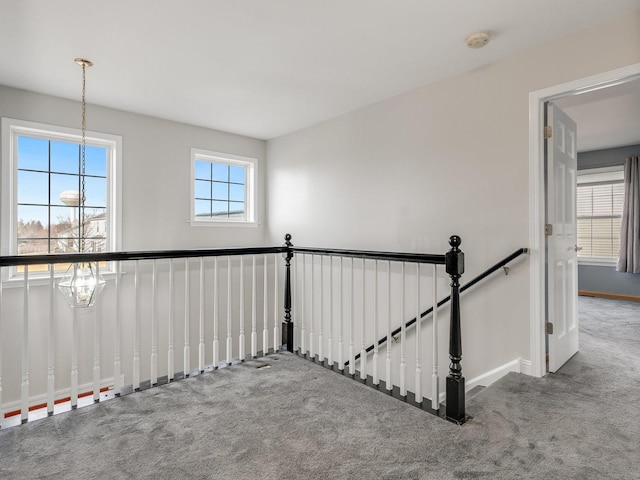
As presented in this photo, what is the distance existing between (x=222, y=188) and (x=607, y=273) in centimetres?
656

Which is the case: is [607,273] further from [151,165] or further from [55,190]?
[55,190]

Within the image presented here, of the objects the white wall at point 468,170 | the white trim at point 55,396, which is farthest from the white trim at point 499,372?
the white trim at point 55,396

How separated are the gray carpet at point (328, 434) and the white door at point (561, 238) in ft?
1.18

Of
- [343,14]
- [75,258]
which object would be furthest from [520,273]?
[75,258]

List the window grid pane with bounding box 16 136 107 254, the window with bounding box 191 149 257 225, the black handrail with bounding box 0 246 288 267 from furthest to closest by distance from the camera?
1. the window with bounding box 191 149 257 225
2. the window grid pane with bounding box 16 136 107 254
3. the black handrail with bounding box 0 246 288 267

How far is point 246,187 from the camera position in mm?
5230

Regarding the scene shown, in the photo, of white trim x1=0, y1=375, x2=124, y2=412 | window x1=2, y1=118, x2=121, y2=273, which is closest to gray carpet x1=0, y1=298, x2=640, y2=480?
white trim x1=0, y1=375, x2=124, y2=412

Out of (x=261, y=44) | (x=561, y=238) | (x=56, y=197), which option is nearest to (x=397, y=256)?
(x=561, y=238)

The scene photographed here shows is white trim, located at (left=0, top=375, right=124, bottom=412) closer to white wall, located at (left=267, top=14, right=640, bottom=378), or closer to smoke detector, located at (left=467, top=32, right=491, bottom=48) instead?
white wall, located at (left=267, top=14, right=640, bottom=378)

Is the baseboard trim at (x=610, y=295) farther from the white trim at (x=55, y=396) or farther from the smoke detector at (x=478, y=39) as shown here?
the white trim at (x=55, y=396)

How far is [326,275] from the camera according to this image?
440 centimetres

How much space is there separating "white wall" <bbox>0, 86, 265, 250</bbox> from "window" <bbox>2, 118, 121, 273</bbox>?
11 centimetres

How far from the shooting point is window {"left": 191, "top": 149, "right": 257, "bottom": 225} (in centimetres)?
469

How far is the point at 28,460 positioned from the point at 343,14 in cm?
292
